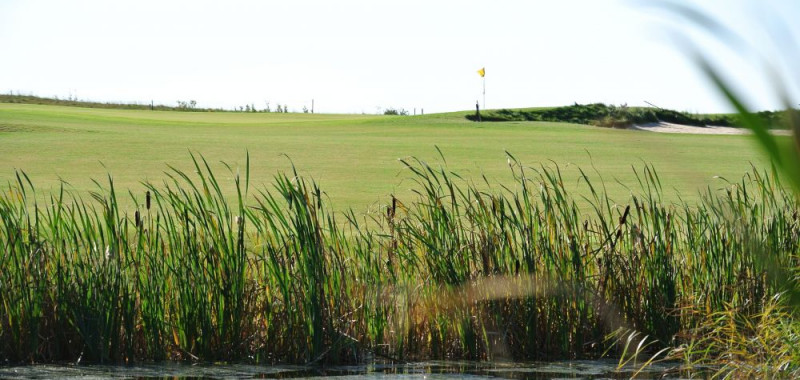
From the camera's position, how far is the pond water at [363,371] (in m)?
4.33

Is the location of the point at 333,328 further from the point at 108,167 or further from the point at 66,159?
the point at 66,159

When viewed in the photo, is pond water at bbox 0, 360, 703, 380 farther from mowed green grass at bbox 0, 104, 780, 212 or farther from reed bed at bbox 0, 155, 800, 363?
mowed green grass at bbox 0, 104, 780, 212

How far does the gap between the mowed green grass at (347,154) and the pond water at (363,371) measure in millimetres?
6334

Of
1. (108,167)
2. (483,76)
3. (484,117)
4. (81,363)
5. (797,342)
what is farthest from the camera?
(483,76)

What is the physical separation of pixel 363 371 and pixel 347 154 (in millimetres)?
14535

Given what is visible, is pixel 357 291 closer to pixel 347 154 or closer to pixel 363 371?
pixel 363 371

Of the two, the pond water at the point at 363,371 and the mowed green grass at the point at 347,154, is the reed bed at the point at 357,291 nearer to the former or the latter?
the pond water at the point at 363,371

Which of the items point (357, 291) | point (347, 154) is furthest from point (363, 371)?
point (347, 154)

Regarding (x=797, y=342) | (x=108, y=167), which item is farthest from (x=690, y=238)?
(x=108, y=167)

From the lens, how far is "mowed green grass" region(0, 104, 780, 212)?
47.3 ft

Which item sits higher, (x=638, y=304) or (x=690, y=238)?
(x=690, y=238)

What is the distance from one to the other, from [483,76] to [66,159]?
30.1 metres

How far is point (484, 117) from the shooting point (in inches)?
1435

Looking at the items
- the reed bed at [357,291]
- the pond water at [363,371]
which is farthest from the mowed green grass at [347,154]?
the pond water at [363,371]
